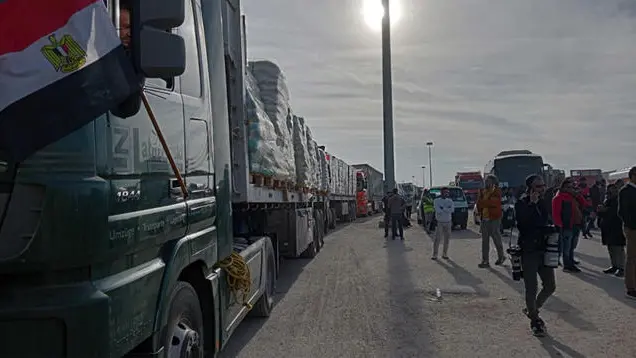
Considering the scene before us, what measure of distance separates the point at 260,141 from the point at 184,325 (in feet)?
13.0

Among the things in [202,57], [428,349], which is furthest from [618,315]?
[202,57]

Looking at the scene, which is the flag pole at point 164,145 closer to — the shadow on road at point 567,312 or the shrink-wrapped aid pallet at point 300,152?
the shadow on road at point 567,312

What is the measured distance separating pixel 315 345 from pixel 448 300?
10.4 feet

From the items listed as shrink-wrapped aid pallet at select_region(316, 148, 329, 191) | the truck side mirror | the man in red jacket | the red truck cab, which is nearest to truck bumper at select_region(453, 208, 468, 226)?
shrink-wrapped aid pallet at select_region(316, 148, 329, 191)

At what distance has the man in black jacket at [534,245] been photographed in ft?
22.5

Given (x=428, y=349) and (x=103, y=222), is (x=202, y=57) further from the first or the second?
(x=428, y=349)

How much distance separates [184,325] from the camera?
13.0 ft

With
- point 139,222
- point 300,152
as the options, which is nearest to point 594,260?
point 300,152

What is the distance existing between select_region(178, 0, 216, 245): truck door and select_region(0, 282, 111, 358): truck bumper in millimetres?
1452

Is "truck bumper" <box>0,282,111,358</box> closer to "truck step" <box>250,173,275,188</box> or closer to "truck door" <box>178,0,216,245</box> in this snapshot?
"truck door" <box>178,0,216,245</box>

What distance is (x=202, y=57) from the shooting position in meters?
4.62

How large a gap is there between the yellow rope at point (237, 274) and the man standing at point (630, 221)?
5.58 metres

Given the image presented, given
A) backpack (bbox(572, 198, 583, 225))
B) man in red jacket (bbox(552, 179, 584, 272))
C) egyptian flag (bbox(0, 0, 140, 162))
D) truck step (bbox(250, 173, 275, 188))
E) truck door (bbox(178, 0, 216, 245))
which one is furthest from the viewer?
backpack (bbox(572, 198, 583, 225))

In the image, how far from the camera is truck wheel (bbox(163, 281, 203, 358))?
368 cm
